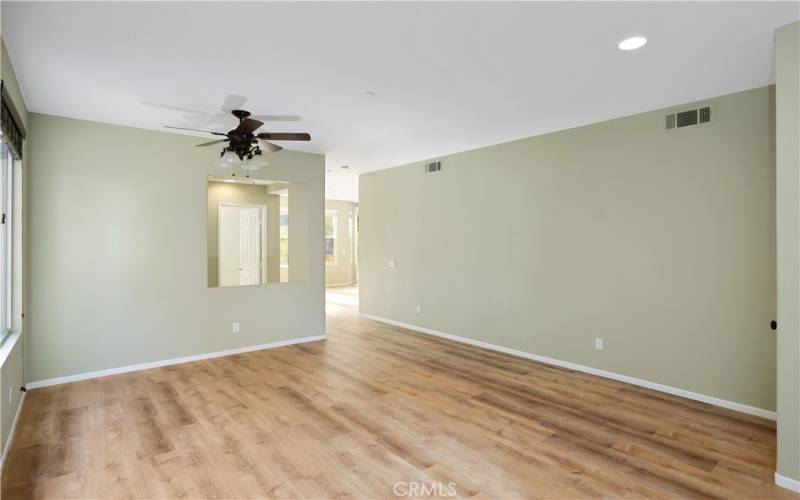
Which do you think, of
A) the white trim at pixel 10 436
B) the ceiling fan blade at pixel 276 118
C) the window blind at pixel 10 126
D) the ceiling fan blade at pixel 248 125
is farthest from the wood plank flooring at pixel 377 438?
the ceiling fan blade at pixel 276 118

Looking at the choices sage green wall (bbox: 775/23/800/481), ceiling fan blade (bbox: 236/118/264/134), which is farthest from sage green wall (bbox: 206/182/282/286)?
sage green wall (bbox: 775/23/800/481)

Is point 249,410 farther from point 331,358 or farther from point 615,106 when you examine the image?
point 615,106

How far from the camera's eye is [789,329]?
2455mm

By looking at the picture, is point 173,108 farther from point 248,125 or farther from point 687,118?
point 687,118

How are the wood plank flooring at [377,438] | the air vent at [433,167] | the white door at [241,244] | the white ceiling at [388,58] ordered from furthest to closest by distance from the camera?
the air vent at [433,167], the white door at [241,244], the wood plank flooring at [377,438], the white ceiling at [388,58]

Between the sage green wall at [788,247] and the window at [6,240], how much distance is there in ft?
17.6

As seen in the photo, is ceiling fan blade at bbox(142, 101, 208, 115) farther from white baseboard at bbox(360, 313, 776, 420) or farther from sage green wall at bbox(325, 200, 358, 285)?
sage green wall at bbox(325, 200, 358, 285)

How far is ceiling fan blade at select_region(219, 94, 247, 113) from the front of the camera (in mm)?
3674

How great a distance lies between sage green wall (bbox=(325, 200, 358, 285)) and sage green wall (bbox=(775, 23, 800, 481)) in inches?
456

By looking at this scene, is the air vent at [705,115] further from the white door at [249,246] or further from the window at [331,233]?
the window at [331,233]

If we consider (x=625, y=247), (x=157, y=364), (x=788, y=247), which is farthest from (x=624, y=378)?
(x=157, y=364)

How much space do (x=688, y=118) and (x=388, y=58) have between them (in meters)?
2.86

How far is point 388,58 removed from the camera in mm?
2949

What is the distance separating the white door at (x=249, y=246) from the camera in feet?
21.2
